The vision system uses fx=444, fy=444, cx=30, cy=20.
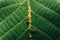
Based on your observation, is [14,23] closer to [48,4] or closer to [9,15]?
[9,15]

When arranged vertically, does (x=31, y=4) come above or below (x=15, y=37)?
above

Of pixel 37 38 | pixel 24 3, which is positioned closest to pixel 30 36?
pixel 37 38

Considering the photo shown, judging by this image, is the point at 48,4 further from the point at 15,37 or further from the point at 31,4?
the point at 15,37

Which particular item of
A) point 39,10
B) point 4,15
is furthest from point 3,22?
point 39,10

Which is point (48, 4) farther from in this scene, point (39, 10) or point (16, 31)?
point (16, 31)
